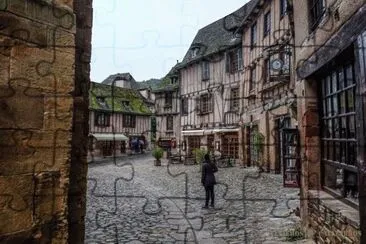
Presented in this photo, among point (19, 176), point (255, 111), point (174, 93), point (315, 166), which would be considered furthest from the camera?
point (174, 93)

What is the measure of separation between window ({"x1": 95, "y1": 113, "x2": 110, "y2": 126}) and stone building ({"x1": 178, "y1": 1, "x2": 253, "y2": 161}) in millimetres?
6454

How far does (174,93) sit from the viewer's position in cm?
3131

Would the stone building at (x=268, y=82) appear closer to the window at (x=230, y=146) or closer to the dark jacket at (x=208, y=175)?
the window at (x=230, y=146)

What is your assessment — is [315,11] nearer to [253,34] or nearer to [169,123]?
[253,34]

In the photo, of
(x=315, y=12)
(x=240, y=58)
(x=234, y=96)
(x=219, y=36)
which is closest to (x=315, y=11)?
(x=315, y=12)

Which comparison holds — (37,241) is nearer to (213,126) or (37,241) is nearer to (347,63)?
(347,63)

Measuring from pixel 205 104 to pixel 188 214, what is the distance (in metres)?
15.7

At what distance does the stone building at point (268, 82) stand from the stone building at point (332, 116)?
16.4ft

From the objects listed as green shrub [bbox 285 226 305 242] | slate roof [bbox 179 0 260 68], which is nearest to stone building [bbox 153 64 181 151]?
slate roof [bbox 179 0 260 68]

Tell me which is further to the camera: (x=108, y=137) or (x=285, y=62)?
(x=108, y=137)

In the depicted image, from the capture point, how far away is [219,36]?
983 inches

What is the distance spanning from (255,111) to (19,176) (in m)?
16.3

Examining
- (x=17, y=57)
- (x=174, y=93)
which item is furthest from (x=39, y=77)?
(x=174, y=93)

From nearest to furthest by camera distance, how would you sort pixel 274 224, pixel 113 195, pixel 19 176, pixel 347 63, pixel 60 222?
pixel 19 176 → pixel 60 222 → pixel 347 63 → pixel 274 224 → pixel 113 195
